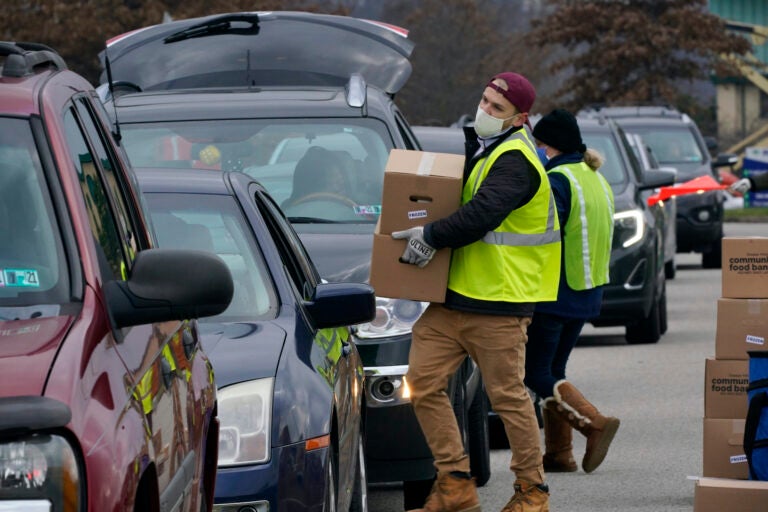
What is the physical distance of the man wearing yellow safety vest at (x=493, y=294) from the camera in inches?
296

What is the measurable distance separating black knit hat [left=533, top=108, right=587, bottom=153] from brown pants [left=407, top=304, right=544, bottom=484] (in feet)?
7.27

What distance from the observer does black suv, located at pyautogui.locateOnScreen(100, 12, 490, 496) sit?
307 inches

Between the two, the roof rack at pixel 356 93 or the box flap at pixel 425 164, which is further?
the roof rack at pixel 356 93

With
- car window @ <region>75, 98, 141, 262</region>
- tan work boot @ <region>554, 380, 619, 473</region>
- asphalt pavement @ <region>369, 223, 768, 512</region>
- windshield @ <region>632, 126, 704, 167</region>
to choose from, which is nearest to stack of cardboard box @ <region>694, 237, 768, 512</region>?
asphalt pavement @ <region>369, 223, 768, 512</region>

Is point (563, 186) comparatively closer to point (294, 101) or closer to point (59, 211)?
point (294, 101)

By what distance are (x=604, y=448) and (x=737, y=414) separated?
157 centimetres

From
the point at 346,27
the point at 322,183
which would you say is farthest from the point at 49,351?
the point at 346,27

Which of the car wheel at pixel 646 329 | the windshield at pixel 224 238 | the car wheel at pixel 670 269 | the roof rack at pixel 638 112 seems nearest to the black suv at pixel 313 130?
the windshield at pixel 224 238

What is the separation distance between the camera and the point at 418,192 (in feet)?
25.0

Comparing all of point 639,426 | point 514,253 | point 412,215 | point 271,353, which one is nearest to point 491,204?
point 514,253

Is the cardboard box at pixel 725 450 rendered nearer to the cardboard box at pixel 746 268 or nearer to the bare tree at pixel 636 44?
the cardboard box at pixel 746 268

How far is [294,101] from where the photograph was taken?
9.38 meters

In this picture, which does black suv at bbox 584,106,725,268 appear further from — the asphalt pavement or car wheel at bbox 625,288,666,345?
car wheel at bbox 625,288,666,345

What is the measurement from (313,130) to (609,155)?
7.33 metres
